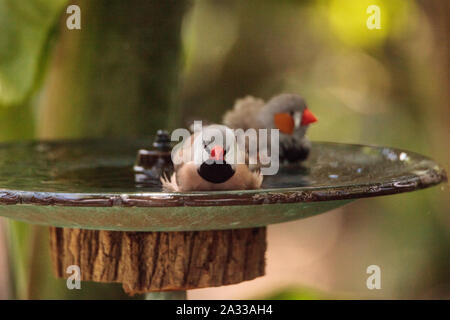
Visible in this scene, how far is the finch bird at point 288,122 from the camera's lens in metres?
1.83

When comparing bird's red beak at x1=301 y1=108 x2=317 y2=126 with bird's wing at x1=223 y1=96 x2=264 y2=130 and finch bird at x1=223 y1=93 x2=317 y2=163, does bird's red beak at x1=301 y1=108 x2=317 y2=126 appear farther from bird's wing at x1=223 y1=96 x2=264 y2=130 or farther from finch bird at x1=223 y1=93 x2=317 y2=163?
bird's wing at x1=223 y1=96 x2=264 y2=130

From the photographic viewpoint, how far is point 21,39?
2.46 m

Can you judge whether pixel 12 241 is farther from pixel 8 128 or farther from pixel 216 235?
pixel 216 235

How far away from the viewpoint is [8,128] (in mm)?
2568

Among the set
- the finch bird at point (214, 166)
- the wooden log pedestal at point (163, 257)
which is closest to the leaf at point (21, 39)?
the wooden log pedestal at point (163, 257)

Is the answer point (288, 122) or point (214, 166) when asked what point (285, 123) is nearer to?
point (288, 122)

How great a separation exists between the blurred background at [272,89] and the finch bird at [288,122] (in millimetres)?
699

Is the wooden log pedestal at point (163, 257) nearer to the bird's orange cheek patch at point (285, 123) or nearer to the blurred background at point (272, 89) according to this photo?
the bird's orange cheek patch at point (285, 123)

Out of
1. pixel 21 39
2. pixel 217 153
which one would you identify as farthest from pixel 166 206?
pixel 21 39

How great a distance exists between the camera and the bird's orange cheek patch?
187 centimetres

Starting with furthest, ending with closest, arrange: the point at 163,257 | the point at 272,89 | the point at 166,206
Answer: the point at 272,89
the point at 163,257
the point at 166,206

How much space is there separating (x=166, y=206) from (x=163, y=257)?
0.35 metres

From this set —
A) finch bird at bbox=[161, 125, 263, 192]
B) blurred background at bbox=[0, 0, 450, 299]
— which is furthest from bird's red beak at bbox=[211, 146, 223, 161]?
blurred background at bbox=[0, 0, 450, 299]
